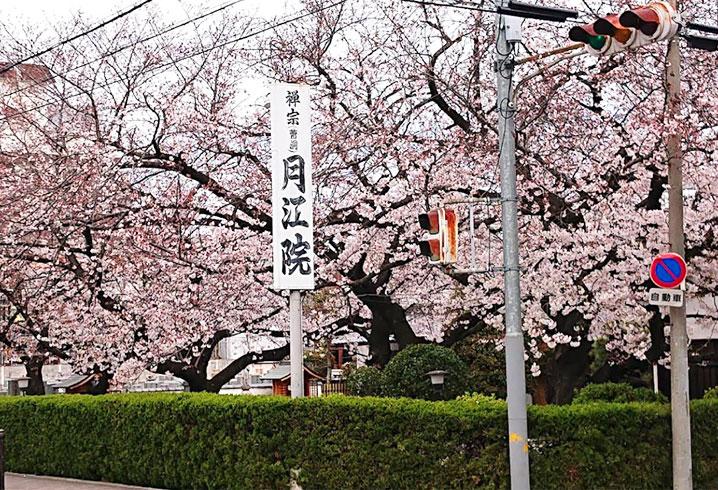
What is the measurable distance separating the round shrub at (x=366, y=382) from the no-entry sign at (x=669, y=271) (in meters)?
5.02

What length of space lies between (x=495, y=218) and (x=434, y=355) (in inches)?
94.0

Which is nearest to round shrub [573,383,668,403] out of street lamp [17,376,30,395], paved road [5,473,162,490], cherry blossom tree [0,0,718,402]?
cherry blossom tree [0,0,718,402]

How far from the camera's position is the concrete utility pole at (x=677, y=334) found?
1027cm

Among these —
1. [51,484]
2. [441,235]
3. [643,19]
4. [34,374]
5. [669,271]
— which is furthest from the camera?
[34,374]

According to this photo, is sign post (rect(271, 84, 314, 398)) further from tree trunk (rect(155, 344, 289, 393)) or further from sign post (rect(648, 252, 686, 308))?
tree trunk (rect(155, 344, 289, 393))

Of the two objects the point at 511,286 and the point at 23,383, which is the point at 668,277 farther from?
the point at 23,383

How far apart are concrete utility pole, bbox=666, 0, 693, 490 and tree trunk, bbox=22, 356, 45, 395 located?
13.9m

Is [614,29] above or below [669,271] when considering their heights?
above

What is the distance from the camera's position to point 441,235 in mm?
9438

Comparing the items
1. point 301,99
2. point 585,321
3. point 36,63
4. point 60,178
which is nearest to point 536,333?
point 585,321

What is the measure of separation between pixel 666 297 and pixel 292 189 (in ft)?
16.0

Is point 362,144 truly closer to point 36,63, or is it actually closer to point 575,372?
point 575,372

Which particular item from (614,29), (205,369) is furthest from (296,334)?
(614,29)

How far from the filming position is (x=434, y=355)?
1337cm
